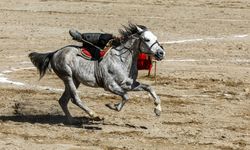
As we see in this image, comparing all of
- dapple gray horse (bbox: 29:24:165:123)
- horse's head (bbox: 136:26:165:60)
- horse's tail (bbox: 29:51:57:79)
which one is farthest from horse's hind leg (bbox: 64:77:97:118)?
horse's head (bbox: 136:26:165:60)

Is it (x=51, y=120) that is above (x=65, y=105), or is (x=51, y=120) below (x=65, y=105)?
below

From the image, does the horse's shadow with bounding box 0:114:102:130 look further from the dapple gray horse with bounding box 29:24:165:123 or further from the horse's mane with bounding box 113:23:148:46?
the horse's mane with bounding box 113:23:148:46

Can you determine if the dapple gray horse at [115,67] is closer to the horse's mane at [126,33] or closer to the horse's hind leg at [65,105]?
the horse's mane at [126,33]

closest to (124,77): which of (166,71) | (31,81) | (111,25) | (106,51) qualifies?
(106,51)

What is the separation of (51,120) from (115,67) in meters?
1.53

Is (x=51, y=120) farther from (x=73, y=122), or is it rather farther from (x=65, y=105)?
(x=73, y=122)

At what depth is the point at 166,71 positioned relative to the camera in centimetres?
1819

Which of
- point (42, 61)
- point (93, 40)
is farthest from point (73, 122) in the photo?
point (93, 40)

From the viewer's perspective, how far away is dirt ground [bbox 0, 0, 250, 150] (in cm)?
1192

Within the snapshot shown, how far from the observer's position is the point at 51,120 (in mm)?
13156

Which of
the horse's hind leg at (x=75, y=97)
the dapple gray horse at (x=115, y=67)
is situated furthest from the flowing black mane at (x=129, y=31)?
the horse's hind leg at (x=75, y=97)

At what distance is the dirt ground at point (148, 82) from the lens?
469 inches

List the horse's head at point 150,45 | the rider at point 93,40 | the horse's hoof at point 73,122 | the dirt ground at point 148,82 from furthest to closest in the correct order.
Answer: the horse's hoof at point 73,122, the rider at point 93,40, the horse's head at point 150,45, the dirt ground at point 148,82

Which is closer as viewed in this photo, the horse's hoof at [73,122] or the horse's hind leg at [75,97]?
the horse's hind leg at [75,97]
